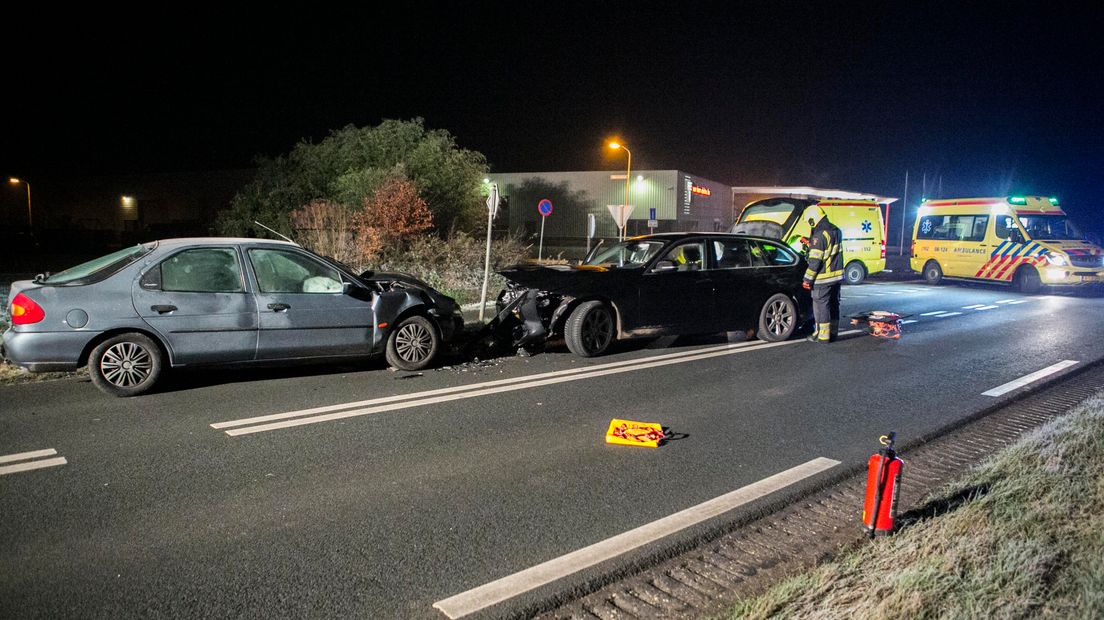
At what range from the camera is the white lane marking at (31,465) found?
4742mm

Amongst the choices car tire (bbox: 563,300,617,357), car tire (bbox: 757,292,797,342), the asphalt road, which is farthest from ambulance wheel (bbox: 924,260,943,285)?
car tire (bbox: 563,300,617,357)

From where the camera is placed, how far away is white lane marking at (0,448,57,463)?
4.95 metres

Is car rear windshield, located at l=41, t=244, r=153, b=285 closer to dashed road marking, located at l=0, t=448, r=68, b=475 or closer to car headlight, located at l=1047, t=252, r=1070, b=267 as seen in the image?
dashed road marking, located at l=0, t=448, r=68, b=475

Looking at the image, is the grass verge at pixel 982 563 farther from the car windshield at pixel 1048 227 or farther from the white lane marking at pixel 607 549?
the car windshield at pixel 1048 227

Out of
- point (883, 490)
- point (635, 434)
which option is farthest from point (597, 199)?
point (883, 490)

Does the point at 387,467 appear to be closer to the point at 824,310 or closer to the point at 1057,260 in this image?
the point at 824,310

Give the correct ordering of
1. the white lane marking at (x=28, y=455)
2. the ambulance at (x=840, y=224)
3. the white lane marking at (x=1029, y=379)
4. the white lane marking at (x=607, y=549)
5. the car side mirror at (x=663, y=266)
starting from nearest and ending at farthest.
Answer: the white lane marking at (x=607, y=549)
the white lane marking at (x=28, y=455)
the white lane marking at (x=1029, y=379)
the car side mirror at (x=663, y=266)
the ambulance at (x=840, y=224)

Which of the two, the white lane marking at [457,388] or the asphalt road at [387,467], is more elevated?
the white lane marking at [457,388]

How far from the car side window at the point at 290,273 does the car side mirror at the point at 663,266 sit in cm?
396

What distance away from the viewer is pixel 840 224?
Answer: 2070 cm

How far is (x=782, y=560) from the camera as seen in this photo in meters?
3.74

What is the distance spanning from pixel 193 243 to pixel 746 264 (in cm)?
701

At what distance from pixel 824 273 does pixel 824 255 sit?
0.87ft

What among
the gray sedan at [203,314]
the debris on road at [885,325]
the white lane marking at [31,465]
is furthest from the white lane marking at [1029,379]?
the white lane marking at [31,465]
